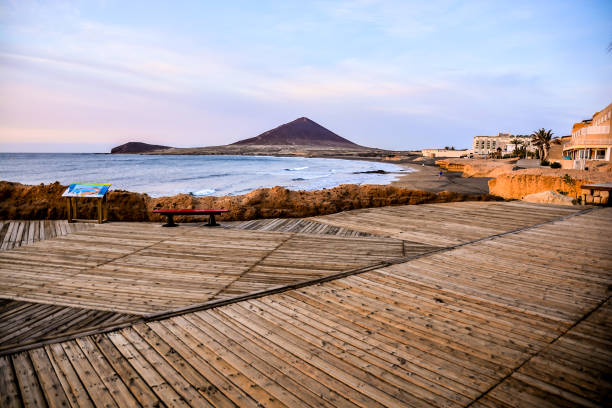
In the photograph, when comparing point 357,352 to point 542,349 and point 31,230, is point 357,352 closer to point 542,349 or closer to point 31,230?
point 542,349

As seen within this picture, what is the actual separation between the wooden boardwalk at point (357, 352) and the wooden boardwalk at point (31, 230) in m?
5.26

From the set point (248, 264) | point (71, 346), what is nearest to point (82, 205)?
point (248, 264)

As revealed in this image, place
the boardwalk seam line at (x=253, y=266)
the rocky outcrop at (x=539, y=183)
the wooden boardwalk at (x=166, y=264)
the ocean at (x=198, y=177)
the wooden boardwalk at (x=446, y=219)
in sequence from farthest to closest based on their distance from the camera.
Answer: the ocean at (x=198, y=177), the rocky outcrop at (x=539, y=183), the wooden boardwalk at (x=446, y=219), the boardwalk seam line at (x=253, y=266), the wooden boardwalk at (x=166, y=264)

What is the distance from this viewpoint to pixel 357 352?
3.13 meters

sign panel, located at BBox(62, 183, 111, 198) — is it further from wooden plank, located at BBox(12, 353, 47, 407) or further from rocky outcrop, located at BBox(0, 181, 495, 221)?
wooden plank, located at BBox(12, 353, 47, 407)

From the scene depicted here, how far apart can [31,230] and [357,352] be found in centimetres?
850

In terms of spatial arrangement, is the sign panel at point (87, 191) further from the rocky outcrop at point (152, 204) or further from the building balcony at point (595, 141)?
the building balcony at point (595, 141)

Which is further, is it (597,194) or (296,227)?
(597,194)

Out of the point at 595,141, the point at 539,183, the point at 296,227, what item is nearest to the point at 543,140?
the point at 595,141

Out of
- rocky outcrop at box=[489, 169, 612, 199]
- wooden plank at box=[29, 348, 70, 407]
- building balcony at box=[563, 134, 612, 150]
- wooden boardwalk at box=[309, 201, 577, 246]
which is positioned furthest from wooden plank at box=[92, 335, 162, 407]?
building balcony at box=[563, 134, 612, 150]

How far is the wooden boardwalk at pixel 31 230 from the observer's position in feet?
23.4

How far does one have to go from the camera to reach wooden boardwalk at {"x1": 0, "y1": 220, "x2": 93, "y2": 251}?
7.13 m

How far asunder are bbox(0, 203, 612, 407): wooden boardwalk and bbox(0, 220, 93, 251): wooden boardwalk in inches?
207

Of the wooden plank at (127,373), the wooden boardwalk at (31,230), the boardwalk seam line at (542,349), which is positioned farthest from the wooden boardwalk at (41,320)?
the wooden boardwalk at (31,230)
